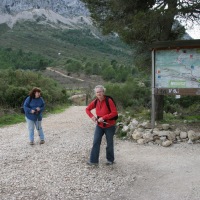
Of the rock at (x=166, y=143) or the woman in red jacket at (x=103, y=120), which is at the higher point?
the woman in red jacket at (x=103, y=120)

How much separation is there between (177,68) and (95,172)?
450cm

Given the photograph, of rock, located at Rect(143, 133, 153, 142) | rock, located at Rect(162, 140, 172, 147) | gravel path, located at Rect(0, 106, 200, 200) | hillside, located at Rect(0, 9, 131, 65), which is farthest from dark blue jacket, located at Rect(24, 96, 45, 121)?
hillside, located at Rect(0, 9, 131, 65)

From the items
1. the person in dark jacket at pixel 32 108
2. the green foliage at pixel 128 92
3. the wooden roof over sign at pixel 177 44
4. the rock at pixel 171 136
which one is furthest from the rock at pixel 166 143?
the green foliage at pixel 128 92

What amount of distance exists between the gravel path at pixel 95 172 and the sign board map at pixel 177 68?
1.95 metres

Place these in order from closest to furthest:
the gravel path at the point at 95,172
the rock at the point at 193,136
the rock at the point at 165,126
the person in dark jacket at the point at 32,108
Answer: the gravel path at the point at 95,172
the rock at the point at 193,136
the person in dark jacket at the point at 32,108
the rock at the point at 165,126

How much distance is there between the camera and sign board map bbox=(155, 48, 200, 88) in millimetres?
8930

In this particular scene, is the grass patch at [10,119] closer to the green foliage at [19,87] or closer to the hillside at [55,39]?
the green foliage at [19,87]

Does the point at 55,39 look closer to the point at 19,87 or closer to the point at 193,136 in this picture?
the point at 19,87

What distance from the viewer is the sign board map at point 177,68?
893cm

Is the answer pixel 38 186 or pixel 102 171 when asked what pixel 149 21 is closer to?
pixel 102 171

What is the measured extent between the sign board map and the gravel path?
195 centimetres

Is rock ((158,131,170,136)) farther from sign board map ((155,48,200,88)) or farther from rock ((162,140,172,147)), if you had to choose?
sign board map ((155,48,200,88))

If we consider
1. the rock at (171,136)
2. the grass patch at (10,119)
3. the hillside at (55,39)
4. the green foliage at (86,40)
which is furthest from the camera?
the green foliage at (86,40)

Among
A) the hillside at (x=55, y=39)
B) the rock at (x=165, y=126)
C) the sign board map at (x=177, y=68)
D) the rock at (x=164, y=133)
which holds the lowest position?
the rock at (x=164, y=133)
